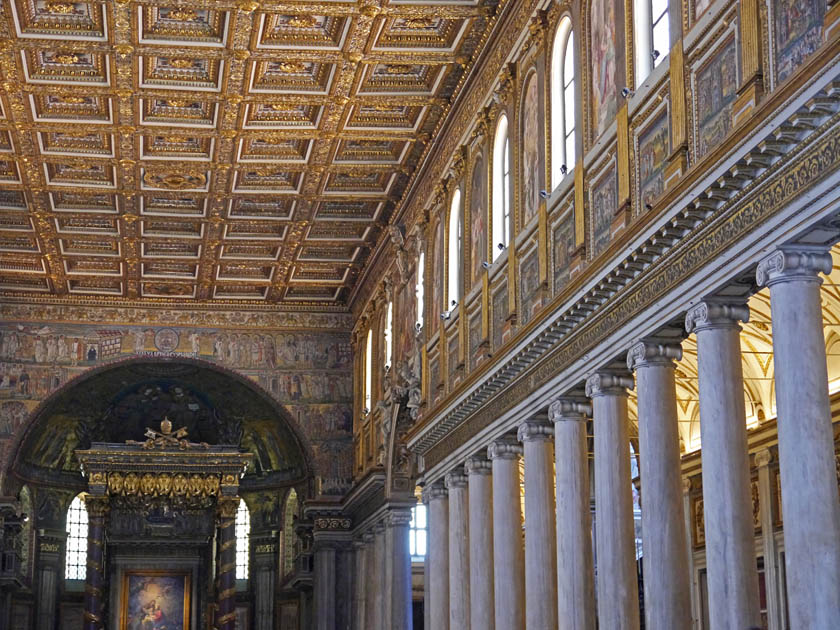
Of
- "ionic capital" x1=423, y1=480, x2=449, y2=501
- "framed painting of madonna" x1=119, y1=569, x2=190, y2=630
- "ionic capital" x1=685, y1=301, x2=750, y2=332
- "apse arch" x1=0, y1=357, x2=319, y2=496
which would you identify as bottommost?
"framed painting of madonna" x1=119, y1=569, x2=190, y2=630

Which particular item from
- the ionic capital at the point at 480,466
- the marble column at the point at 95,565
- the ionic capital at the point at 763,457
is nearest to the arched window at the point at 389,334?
the ionic capital at the point at 480,466

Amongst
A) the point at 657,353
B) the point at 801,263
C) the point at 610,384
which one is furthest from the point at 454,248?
the point at 801,263

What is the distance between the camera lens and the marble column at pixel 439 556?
25.1 metres

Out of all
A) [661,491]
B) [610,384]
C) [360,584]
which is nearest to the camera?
[661,491]

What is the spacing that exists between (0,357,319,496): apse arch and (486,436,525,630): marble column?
51.9ft

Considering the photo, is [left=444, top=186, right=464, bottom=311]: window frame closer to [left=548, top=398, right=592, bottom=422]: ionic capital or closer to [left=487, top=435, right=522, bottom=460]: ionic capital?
[left=487, top=435, right=522, bottom=460]: ionic capital

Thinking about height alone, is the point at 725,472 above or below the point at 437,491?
below

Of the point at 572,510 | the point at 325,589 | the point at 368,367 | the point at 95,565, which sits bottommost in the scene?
the point at 325,589

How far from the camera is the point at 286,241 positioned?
32438 millimetres

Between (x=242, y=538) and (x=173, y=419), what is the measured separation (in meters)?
5.59

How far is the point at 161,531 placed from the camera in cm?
4103

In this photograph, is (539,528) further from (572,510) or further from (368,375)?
(368,375)

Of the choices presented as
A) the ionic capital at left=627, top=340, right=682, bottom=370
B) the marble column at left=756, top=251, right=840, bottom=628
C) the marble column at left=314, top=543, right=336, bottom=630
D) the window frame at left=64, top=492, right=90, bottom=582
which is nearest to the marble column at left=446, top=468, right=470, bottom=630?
the ionic capital at left=627, top=340, right=682, bottom=370

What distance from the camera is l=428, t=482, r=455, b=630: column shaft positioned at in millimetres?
25078
